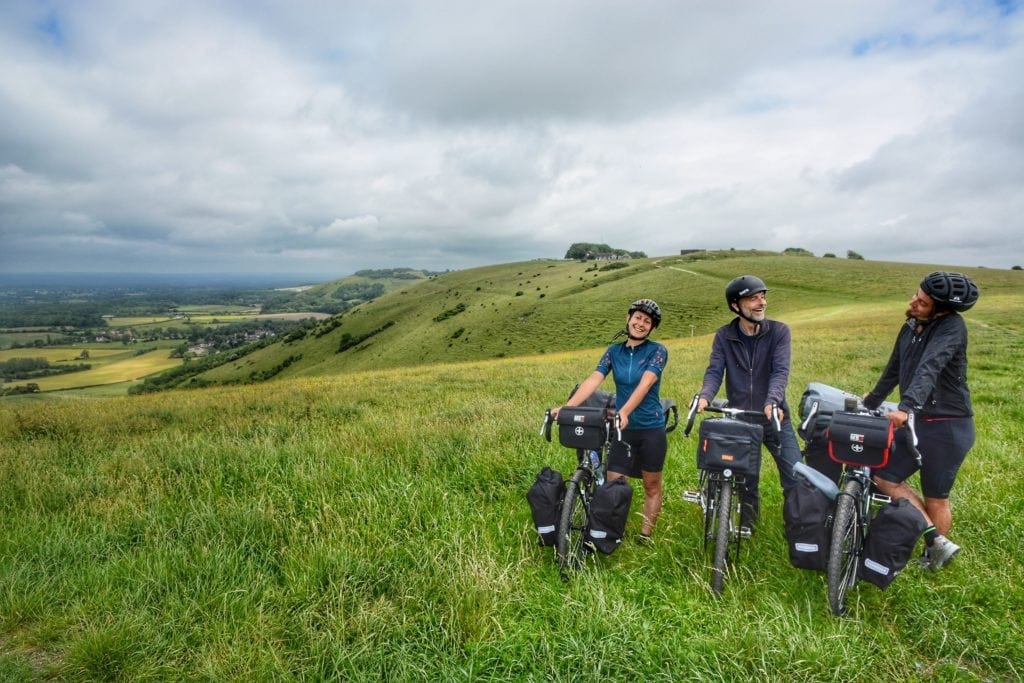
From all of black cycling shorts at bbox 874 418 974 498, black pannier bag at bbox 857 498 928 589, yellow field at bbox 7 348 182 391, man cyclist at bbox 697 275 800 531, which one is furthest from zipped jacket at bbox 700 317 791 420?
yellow field at bbox 7 348 182 391

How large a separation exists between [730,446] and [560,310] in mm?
69803

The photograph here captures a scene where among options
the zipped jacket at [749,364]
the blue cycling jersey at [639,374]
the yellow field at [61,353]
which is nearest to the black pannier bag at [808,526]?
the zipped jacket at [749,364]

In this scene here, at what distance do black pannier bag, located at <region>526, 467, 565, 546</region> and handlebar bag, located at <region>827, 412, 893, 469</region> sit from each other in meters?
2.30

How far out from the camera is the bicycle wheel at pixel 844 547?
12.1ft

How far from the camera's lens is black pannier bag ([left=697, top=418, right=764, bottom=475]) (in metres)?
4.04

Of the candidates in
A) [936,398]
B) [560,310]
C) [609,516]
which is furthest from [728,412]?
[560,310]

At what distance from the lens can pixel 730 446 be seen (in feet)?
13.4

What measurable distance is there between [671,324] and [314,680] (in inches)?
2264

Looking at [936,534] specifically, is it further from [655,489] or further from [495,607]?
[495,607]

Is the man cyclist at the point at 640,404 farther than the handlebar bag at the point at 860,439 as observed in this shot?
Yes

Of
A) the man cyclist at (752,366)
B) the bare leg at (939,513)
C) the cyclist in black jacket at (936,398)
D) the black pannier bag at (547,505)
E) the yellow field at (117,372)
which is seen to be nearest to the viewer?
the cyclist in black jacket at (936,398)

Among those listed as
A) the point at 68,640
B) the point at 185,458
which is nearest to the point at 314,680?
the point at 68,640

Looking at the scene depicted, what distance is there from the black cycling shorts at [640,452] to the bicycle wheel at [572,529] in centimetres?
45

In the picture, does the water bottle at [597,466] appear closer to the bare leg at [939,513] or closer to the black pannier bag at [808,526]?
the black pannier bag at [808,526]
